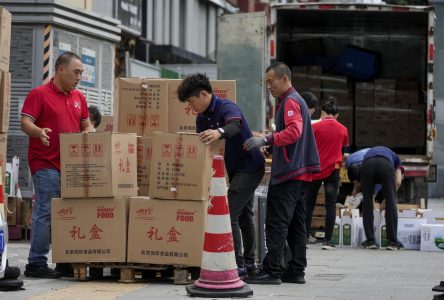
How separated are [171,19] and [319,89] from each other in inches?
779

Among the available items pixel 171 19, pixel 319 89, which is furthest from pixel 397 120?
pixel 171 19

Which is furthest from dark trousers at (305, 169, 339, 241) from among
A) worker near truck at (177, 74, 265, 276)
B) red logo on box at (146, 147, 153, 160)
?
red logo on box at (146, 147, 153, 160)

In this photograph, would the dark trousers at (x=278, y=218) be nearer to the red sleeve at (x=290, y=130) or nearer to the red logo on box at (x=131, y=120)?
the red sleeve at (x=290, y=130)

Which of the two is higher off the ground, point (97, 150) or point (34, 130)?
point (34, 130)

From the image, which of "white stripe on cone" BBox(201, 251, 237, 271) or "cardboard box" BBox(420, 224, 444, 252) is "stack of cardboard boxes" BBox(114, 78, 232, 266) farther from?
"cardboard box" BBox(420, 224, 444, 252)

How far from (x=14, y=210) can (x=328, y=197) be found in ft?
12.9

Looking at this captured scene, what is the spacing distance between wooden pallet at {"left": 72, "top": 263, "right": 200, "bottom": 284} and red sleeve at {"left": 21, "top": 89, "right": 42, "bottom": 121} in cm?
137

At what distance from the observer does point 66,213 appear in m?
10.3

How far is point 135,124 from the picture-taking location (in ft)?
36.0

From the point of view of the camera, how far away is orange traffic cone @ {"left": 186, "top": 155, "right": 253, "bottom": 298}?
917 cm

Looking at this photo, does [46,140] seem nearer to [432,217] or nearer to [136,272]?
[136,272]

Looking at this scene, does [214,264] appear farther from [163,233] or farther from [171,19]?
[171,19]

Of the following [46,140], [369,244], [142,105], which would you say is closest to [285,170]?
[142,105]

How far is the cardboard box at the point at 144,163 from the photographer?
10578 mm
